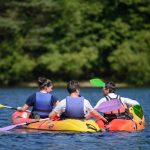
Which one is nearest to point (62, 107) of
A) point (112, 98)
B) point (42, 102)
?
point (42, 102)

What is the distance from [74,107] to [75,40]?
115 ft

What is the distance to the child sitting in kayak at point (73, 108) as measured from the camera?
59.8 ft

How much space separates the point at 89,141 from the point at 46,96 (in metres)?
2.71

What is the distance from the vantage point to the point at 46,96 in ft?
62.9

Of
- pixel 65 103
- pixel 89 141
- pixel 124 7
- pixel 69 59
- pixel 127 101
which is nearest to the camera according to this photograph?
pixel 89 141

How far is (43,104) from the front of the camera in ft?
63.1

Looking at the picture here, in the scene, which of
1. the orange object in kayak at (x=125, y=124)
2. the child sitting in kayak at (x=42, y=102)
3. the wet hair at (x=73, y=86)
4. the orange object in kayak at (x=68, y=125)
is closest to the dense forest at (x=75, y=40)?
the child sitting in kayak at (x=42, y=102)

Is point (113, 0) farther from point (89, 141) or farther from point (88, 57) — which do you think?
point (89, 141)

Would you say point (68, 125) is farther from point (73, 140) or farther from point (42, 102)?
point (42, 102)

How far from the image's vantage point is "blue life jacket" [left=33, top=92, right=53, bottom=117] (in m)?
19.1

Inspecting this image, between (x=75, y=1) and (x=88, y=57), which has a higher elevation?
(x=75, y=1)

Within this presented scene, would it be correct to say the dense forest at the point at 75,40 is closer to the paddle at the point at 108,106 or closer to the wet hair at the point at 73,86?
the paddle at the point at 108,106

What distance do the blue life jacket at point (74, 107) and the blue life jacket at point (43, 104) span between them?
34.7 inches

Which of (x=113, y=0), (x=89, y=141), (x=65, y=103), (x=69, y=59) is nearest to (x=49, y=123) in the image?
(x=65, y=103)
